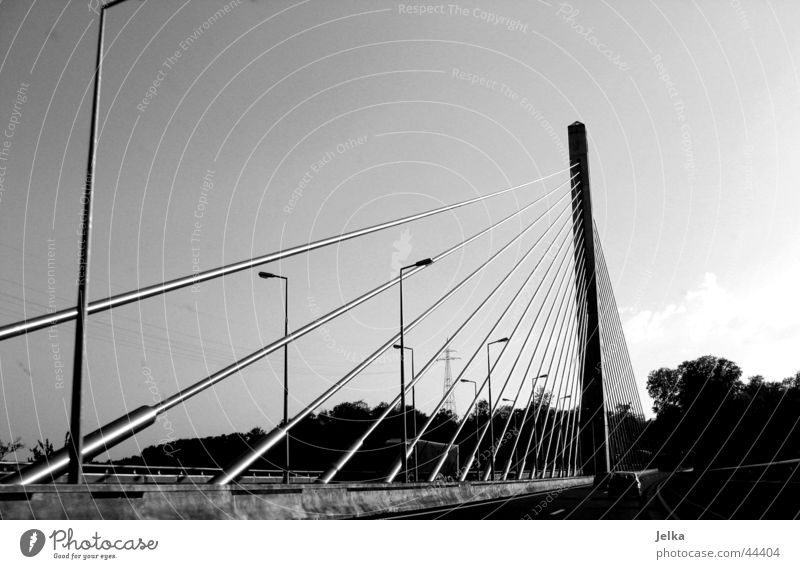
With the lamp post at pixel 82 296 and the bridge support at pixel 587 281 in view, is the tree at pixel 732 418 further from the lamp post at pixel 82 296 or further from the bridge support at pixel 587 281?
the lamp post at pixel 82 296

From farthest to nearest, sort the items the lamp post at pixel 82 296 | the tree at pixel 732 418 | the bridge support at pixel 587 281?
the tree at pixel 732 418 → the bridge support at pixel 587 281 → the lamp post at pixel 82 296

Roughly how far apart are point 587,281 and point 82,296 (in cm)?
1994

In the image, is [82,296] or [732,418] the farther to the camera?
[732,418]

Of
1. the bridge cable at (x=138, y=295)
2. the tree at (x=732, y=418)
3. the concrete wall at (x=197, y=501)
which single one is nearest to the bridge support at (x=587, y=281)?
the tree at (x=732, y=418)

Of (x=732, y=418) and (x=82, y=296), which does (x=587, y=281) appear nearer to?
(x=732, y=418)

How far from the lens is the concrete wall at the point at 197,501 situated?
21.0 ft

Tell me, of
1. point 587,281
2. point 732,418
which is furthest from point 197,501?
point 732,418

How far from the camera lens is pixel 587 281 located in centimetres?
2547

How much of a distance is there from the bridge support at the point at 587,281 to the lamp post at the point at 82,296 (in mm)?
17972

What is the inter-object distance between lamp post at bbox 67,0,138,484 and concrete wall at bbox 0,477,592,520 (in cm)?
79

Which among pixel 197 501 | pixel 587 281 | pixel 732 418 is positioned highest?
pixel 587 281
